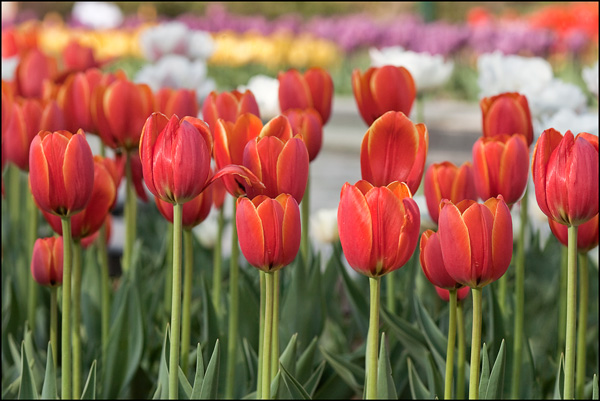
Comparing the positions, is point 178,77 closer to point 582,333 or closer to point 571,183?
point 582,333

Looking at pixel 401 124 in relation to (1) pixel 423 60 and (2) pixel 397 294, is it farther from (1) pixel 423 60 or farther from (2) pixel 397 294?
(1) pixel 423 60

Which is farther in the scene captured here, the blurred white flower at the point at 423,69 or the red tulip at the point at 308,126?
the blurred white flower at the point at 423,69

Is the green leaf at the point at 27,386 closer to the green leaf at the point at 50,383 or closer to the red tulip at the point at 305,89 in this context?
the green leaf at the point at 50,383

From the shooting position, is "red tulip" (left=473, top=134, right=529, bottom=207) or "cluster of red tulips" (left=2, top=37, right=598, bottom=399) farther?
"red tulip" (left=473, top=134, right=529, bottom=207)

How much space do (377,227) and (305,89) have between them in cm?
57

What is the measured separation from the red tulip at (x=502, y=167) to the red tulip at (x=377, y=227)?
0.85 feet

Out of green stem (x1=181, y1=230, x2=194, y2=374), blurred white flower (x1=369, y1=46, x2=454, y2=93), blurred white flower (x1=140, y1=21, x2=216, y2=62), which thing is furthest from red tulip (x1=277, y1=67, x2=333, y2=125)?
blurred white flower (x1=140, y1=21, x2=216, y2=62)

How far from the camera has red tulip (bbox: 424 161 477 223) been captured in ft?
3.55

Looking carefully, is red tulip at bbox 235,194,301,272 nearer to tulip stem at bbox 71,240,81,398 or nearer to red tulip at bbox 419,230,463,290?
red tulip at bbox 419,230,463,290

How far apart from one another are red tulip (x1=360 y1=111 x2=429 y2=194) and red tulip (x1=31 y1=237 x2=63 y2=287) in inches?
16.7

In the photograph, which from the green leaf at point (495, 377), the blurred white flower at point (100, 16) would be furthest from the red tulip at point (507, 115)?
the blurred white flower at point (100, 16)

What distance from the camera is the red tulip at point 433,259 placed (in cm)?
86

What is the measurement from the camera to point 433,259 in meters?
0.86

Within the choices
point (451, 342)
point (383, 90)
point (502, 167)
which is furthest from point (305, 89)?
point (451, 342)
